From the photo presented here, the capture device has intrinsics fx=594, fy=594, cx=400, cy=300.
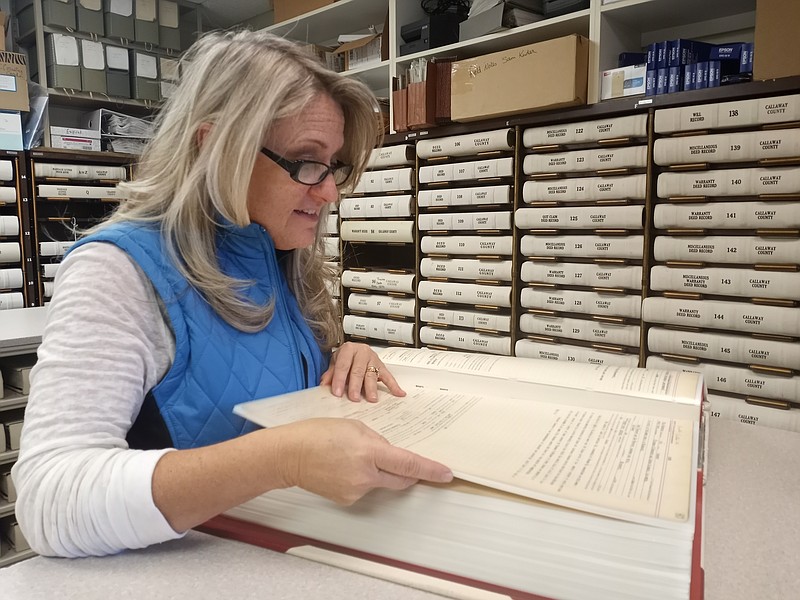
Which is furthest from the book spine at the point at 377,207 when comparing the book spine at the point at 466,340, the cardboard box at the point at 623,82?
the cardboard box at the point at 623,82

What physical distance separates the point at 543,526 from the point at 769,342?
2.13 metres

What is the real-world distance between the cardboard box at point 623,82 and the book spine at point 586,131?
0.11m

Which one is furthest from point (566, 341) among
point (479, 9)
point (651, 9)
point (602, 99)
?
point (479, 9)

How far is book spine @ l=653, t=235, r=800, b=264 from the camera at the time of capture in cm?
215

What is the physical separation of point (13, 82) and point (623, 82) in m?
3.55

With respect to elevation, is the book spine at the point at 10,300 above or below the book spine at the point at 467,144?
below

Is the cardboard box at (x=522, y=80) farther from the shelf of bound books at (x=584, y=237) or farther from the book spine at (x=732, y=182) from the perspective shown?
the book spine at (x=732, y=182)

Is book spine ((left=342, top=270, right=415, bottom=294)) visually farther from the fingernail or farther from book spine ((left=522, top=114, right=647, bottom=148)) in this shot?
the fingernail

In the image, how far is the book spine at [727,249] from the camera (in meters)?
2.15

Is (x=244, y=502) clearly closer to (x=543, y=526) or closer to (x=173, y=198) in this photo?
(x=543, y=526)

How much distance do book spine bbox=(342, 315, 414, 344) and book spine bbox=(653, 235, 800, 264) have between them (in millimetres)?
1363

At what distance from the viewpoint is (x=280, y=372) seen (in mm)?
906

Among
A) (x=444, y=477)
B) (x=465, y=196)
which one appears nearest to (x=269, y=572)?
(x=444, y=477)

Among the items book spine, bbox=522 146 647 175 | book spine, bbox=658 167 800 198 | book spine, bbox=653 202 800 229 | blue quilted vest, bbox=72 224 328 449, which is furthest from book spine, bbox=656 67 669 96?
blue quilted vest, bbox=72 224 328 449
